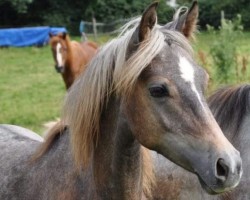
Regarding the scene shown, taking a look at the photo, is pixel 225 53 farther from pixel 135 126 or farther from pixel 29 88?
pixel 135 126

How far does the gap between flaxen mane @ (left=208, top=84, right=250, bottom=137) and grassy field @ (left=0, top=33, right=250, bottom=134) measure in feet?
4.46

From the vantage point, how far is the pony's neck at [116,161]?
292 centimetres

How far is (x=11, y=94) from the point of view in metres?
12.6

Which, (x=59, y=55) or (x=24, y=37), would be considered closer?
(x=59, y=55)

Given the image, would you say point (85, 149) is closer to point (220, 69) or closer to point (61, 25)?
point (220, 69)

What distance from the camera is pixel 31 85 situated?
13.8 m

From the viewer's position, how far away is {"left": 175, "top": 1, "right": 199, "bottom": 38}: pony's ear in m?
2.94

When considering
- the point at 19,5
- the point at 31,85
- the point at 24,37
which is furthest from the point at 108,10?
the point at 31,85

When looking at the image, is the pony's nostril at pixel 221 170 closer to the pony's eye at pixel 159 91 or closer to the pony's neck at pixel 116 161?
the pony's eye at pixel 159 91

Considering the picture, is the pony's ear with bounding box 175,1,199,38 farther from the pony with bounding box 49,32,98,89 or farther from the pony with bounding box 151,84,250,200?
the pony with bounding box 49,32,98,89

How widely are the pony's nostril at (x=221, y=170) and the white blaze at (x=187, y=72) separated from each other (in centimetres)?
28

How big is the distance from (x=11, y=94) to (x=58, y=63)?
1.16 m

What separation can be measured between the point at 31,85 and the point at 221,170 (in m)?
11.6

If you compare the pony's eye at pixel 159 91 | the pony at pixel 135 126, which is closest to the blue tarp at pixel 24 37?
the pony at pixel 135 126
